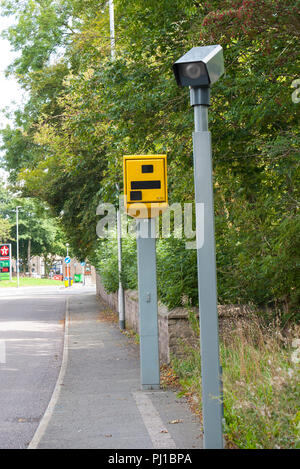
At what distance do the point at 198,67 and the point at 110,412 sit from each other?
4126mm

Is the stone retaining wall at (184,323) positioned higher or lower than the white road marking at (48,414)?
higher

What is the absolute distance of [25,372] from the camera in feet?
38.4

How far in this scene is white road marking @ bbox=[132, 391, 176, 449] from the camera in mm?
6137

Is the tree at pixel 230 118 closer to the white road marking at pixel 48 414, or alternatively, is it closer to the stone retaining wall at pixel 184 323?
the stone retaining wall at pixel 184 323

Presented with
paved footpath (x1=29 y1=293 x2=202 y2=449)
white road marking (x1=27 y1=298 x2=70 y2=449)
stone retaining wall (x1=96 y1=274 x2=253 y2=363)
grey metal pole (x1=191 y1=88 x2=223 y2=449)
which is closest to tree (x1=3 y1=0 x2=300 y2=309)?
stone retaining wall (x1=96 y1=274 x2=253 y2=363)

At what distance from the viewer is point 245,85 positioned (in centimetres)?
973

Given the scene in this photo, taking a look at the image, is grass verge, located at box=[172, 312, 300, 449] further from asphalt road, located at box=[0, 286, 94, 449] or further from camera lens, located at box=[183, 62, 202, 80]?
camera lens, located at box=[183, 62, 202, 80]

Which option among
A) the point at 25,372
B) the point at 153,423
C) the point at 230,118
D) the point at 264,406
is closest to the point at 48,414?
the point at 153,423

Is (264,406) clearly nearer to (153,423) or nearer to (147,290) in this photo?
(153,423)

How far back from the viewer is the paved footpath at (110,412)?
6.29 meters

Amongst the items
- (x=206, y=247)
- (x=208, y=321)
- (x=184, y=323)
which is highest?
(x=206, y=247)

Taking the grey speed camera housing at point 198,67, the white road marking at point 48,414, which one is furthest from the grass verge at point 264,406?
the grey speed camera housing at point 198,67

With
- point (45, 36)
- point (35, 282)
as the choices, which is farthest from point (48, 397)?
point (35, 282)

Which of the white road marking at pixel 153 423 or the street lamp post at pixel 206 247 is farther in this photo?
→ the white road marking at pixel 153 423
